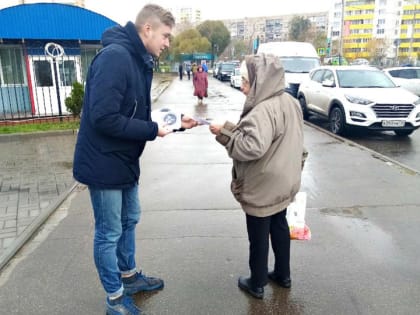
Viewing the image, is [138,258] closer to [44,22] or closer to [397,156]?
[397,156]

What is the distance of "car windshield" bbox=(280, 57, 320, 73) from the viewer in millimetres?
15195

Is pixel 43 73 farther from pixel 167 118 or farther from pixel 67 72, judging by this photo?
pixel 167 118

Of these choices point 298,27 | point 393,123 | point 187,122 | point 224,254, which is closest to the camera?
point 187,122

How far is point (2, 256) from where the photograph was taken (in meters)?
3.44

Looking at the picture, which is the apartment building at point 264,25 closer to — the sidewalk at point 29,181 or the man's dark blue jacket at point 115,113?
the sidewalk at point 29,181

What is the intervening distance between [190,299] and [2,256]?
1.80m

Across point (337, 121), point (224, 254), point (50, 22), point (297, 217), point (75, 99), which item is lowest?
point (224, 254)

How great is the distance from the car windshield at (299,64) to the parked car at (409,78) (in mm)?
4559

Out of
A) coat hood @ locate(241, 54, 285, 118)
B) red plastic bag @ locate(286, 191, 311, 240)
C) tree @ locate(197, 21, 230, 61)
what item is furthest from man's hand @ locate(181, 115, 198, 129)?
tree @ locate(197, 21, 230, 61)

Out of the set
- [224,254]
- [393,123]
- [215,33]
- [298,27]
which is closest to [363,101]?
[393,123]

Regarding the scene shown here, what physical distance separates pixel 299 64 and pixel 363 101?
6964mm

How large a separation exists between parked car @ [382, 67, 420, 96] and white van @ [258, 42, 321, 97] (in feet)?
14.6

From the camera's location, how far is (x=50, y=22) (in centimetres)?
1112

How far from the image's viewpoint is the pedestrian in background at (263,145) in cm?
231
